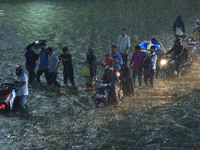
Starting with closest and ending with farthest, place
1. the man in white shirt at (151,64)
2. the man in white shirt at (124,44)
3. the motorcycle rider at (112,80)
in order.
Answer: the motorcycle rider at (112,80) → the man in white shirt at (151,64) → the man in white shirt at (124,44)

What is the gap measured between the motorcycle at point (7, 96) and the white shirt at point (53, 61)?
89.6 inches

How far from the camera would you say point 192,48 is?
1482 centimetres

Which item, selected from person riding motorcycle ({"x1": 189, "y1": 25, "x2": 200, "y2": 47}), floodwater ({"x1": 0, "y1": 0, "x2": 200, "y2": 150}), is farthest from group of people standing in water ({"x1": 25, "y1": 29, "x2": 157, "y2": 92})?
person riding motorcycle ({"x1": 189, "y1": 25, "x2": 200, "y2": 47})

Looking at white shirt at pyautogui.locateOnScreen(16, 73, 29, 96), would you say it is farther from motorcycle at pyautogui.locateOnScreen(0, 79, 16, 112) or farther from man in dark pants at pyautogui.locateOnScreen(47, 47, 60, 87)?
man in dark pants at pyautogui.locateOnScreen(47, 47, 60, 87)

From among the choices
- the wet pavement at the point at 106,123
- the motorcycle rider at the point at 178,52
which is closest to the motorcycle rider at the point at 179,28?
the motorcycle rider at the point at 178,52

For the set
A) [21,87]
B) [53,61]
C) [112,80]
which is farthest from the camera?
[53,61]

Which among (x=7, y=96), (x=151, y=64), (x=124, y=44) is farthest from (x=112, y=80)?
(x=124, y=44)

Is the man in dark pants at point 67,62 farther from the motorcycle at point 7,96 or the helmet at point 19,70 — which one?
the motorcycle at point 7,96

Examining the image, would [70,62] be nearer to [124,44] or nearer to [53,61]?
[53,61]

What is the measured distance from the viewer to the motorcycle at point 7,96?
315 inches

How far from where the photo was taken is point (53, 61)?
1024cm

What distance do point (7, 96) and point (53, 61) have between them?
2.67m

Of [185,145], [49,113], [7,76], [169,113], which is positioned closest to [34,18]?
[7,76]

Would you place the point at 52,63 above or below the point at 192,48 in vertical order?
below
